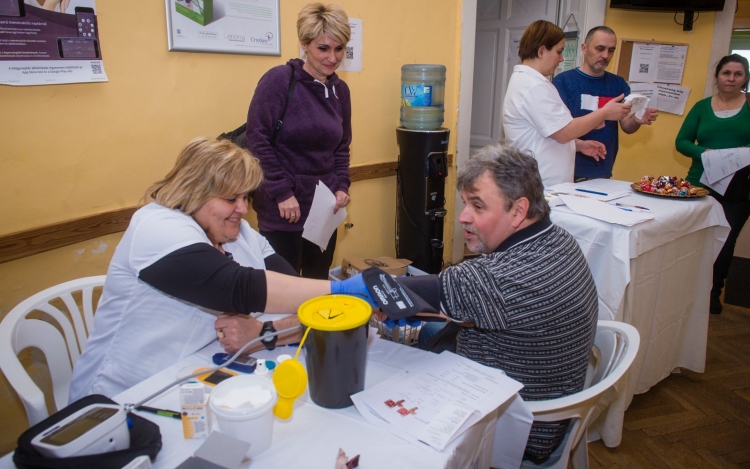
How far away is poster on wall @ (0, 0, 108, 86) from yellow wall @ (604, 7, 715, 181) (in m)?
3.71

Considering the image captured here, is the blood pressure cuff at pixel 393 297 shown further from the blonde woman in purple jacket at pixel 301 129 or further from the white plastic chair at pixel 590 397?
the blonde woman in purple jacket at pixel 301 129

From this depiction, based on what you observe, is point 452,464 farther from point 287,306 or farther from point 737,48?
point 737,48

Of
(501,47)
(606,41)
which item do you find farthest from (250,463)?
(501,47)

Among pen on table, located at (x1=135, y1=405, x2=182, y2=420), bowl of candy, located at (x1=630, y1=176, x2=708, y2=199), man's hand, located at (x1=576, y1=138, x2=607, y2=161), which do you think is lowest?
pen on table, located at (x1=135, y1=405, x2=182, y2=420)

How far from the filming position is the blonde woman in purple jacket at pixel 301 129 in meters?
2.06

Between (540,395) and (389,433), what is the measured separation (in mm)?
555

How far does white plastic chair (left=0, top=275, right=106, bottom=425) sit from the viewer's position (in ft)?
3.60

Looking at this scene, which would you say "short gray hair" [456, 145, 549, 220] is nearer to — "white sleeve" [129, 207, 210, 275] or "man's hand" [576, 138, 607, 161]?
"white sleeve" [129, 207, 210, 275]

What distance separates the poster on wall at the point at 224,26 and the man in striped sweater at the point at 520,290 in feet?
4.88

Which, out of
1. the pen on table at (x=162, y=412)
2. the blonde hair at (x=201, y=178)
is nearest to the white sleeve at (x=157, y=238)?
the blonde hair at (x=201, y=178)

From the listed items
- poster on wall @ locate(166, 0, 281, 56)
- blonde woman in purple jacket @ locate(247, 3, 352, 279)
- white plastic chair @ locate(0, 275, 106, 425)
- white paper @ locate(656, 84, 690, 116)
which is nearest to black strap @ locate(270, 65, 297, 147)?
blonde woman in purple jacket @ locate(247, 3, 352, 279)

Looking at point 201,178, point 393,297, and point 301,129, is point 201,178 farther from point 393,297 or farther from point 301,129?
point 301,129

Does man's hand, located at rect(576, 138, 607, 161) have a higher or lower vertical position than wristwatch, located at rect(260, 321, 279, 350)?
higher

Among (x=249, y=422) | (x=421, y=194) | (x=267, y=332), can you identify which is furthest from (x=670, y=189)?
(x=249, y=422)
